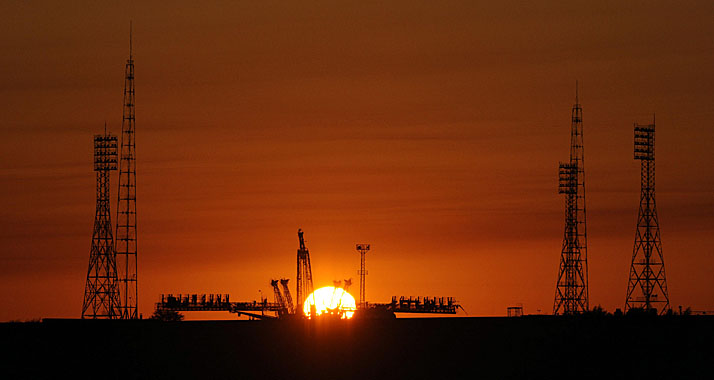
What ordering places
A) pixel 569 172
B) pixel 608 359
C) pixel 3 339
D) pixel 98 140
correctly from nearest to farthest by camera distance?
pixel 3 339 → pixel 608 359 → pixel 98 140 → pixel 569 172

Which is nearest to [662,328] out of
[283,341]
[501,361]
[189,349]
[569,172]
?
[501,361]

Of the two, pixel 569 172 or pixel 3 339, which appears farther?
pixel 569 172

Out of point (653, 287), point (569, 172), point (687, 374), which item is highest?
point (569, 172)

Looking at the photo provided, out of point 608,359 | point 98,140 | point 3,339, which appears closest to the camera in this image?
point 3,339

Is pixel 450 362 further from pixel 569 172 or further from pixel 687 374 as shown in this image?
Answer: pixel 569 172

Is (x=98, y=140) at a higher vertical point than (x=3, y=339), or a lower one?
higher

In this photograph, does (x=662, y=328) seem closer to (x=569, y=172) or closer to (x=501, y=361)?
(x=501, y=361)
